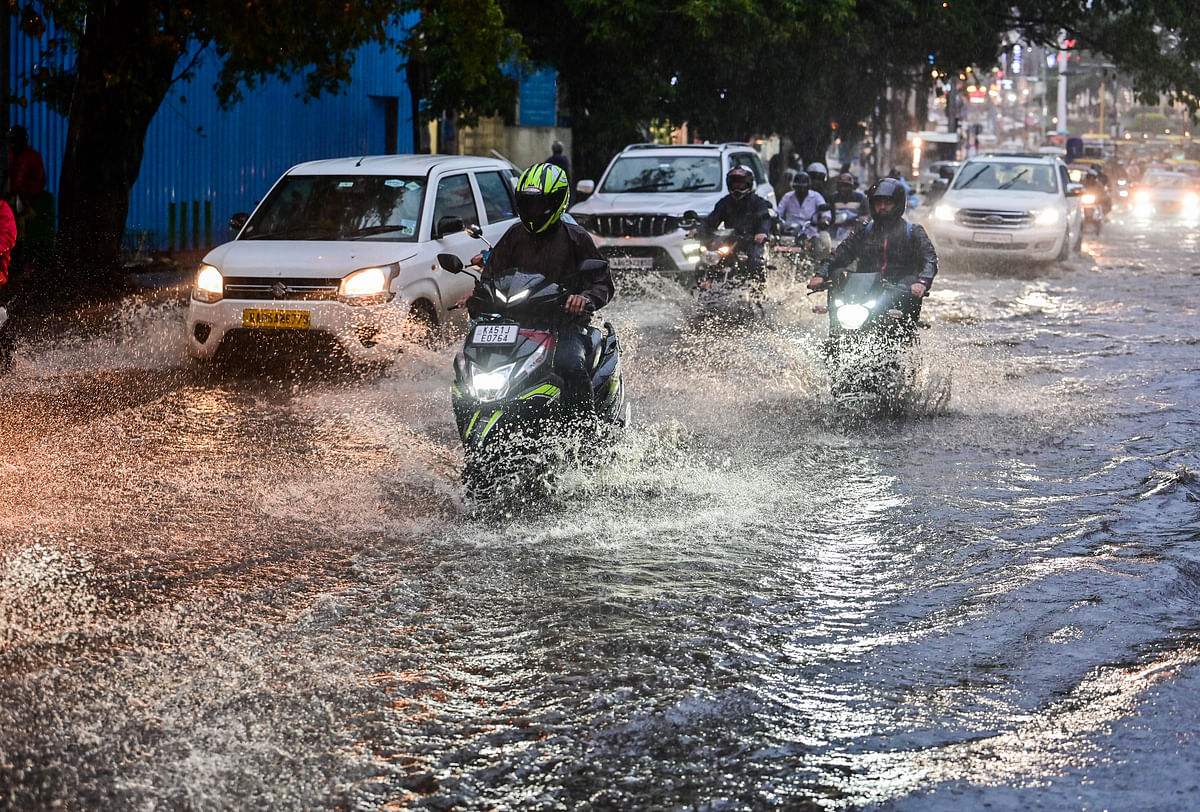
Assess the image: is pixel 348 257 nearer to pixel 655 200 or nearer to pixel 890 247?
pixel 890 247

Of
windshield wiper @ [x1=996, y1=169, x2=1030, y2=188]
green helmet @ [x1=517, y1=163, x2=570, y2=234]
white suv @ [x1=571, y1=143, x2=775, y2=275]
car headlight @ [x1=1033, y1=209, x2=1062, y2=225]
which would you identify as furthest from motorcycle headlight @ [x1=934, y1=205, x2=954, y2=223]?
green helmet @ [x1=517, y1=163, x2=570, y2=234]

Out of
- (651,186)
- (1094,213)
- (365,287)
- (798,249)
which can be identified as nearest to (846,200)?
(651,186)

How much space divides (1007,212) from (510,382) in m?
17.4

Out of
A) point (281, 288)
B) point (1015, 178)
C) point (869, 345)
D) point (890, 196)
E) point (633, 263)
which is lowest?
point (869, 345)

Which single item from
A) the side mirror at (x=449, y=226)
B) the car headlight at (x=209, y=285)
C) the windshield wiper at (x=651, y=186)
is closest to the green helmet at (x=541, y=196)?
the side mirror at (x=449, y=226)

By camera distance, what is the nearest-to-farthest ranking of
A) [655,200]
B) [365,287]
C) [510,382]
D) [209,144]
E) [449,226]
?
[510,382], [449,226], [365,287], [655,200], [209,144]

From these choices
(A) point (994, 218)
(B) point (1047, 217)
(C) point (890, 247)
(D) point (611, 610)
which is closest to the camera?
(D) point (611, 610)

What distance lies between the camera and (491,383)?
7.06 m

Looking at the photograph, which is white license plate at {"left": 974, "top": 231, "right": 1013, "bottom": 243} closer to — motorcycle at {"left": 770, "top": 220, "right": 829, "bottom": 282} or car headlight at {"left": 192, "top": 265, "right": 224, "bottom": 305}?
motorcycle at {"left": 770, "top": 220, "right": 829, "bottom": 282}

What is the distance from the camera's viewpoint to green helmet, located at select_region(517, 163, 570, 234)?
762cm

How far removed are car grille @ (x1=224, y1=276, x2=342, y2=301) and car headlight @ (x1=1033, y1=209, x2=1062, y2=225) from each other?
47.2 ft

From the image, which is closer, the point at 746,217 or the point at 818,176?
the point at 746,217

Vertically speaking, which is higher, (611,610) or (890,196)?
(890,196)

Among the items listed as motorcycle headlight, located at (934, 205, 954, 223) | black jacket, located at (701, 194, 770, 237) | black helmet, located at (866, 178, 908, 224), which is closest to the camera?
black helmet, located at (866, 178, 908, 224)
